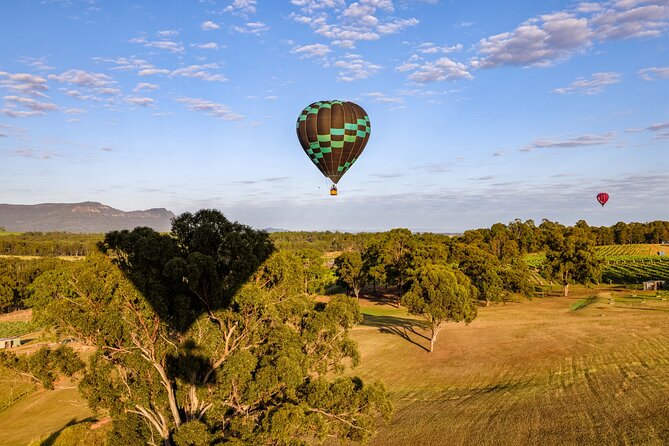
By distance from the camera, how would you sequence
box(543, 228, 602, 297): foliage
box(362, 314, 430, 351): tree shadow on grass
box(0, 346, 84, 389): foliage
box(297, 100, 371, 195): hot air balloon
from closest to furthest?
box(0, 346, 84, 389): foliage, box(297, 100, 371, 195): hot air balloon, box(362, 314, 430, 351): tree shadow on grass, box(543, 228, 602, 297): foliage

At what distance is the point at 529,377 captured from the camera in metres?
36.4

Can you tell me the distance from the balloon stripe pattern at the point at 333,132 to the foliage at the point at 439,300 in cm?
1469

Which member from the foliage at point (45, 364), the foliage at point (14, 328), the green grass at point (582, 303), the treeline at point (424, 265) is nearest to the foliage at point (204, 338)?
the foliage at point (45, 364)

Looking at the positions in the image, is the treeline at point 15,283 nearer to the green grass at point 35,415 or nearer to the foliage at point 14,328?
the foliage at point 14,328

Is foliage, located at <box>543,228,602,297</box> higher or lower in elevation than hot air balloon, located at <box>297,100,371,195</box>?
lower

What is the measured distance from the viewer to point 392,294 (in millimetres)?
95750

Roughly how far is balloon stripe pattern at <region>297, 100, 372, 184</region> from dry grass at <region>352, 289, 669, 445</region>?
66.6 feet

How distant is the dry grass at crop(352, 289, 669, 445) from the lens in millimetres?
26422

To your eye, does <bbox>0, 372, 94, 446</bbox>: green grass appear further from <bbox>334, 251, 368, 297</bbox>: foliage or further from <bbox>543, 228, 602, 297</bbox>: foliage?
<bbox>543, 228, 602, 297</bbox>: foliage

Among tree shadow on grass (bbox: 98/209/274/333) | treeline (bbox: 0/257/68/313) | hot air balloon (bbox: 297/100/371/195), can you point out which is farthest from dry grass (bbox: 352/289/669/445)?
treeline (bbox: 0/257/68/313)

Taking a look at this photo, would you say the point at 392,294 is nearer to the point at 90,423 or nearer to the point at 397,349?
the point at 397,349

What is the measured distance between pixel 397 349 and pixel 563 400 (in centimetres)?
2011

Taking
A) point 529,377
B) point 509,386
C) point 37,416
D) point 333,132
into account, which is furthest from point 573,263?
point 37,416

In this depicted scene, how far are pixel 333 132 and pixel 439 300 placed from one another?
19.2 metres
